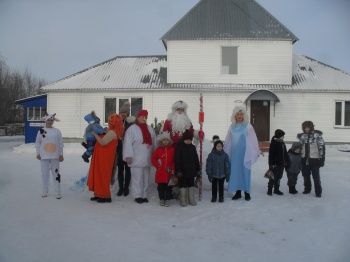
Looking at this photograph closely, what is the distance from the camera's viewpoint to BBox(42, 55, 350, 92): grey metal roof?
58.2 ft

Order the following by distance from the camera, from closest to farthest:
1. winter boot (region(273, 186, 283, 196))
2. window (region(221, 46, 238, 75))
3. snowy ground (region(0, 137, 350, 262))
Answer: snowy ground (region(0, 137, 350, 262)), winter boot (region(273, 186, 283, 196)), window (region(221, 46, 238, 75))

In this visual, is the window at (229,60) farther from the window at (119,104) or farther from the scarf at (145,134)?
the scarf at (145,134)

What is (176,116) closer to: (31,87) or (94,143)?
(94,143)

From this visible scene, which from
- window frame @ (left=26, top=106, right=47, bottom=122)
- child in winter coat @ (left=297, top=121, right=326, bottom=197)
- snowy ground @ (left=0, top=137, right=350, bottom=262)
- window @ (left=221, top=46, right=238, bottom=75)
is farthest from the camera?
window frame @ (left=26, top=106, right=47, bottom=122)

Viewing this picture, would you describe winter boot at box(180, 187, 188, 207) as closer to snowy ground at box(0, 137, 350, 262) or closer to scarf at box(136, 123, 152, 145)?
snowy ground at box(0, 137, 350, 262)

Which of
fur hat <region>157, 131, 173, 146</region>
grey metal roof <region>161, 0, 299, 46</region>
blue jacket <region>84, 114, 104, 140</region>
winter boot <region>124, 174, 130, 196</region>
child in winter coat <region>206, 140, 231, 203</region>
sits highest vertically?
grey metal roof <region>161, 0, 299, 46</region>


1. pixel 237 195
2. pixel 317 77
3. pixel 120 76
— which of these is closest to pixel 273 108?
pixel 317 77

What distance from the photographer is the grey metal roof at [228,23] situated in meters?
18.0

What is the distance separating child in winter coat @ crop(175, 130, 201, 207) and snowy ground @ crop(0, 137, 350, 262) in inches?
11.8

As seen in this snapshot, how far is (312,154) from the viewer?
302 inches

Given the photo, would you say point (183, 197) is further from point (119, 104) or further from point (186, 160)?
point (119, 104)

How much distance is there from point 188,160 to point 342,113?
14.5 m

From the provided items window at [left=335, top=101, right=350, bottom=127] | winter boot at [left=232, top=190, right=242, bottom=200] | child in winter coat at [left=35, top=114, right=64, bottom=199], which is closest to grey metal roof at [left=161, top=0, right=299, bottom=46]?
window at [left=335, top=101, right=350, bottom=127]

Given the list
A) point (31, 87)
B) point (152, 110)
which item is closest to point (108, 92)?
point (152, 110)
